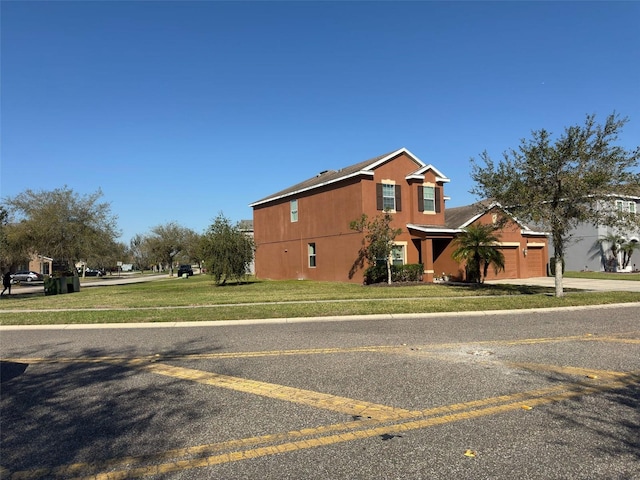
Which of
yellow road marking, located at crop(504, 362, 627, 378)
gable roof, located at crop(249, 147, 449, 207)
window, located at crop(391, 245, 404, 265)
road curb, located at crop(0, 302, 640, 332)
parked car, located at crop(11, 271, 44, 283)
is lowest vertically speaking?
yellow road marking, located at crop(504, 362, 627, 378)

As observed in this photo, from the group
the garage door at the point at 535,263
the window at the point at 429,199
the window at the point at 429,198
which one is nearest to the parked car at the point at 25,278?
the window at the point at 429,198

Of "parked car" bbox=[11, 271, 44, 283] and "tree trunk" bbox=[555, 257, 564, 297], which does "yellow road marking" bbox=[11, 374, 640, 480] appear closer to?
"tree trunk" bbox=[555, 257, 564, 297]

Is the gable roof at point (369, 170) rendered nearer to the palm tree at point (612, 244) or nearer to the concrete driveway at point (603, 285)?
the concrete driveway at point (603, 285)

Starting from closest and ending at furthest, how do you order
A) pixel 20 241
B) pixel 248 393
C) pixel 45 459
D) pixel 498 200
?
pixel 45 459 < pixel 248 393 < pixel 498 200 < pixel 20 241

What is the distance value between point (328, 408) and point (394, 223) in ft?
71.3

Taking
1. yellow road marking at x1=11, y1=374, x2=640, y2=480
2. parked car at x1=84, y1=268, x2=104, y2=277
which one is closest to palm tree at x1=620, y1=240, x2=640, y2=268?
yellow road marking at x1=11, y1=374, x2=640, y2=480

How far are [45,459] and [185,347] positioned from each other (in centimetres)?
483

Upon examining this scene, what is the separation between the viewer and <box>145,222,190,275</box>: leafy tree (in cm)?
6512

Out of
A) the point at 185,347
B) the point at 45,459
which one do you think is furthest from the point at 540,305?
the point at 45,459

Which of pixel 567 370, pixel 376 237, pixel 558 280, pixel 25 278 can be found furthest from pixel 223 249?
pixel 25 278

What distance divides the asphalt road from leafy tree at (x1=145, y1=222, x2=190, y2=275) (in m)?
58.1

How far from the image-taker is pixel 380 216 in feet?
84.0

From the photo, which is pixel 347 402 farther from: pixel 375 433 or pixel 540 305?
pixel 540 305

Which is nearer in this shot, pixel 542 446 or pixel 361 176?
pixel 542 446
